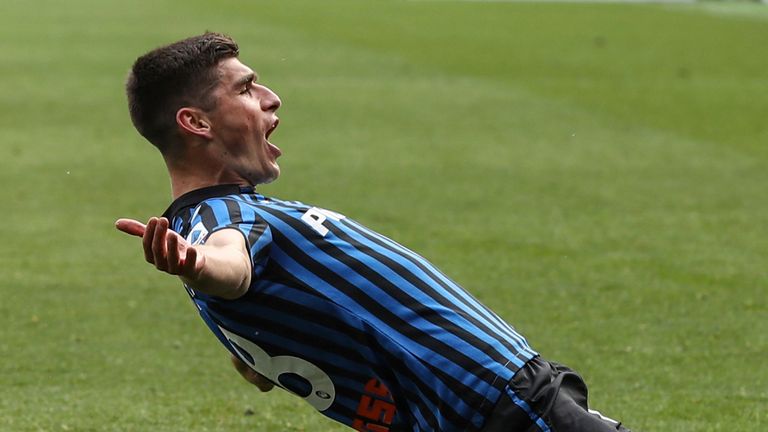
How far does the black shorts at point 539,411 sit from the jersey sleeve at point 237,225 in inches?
26.0

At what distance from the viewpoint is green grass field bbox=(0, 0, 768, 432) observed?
6191 mm

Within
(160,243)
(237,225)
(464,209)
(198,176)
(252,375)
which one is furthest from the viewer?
(464,209)

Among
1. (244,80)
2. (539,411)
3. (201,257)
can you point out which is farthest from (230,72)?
(539,411)

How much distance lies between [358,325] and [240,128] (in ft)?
1.97

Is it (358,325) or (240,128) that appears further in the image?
(240,128)

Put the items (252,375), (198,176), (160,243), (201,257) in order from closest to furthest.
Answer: (160,243) → (201,257) → (198,176) → (252,375)

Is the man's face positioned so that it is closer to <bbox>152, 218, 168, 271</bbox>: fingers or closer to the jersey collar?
the jersey collar

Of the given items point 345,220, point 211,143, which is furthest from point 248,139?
point 345,220

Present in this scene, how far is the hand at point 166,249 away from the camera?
2907 millimetres

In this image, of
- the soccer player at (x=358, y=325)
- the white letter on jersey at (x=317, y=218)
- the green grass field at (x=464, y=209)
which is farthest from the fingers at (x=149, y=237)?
the green grass field at (x=464, y=209)

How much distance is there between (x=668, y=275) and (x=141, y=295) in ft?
10.0

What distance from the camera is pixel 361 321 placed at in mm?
3365

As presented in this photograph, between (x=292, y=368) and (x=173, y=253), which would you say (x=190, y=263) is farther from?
(x=292, y=368)

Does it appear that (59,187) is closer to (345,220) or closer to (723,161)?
(723,161)
